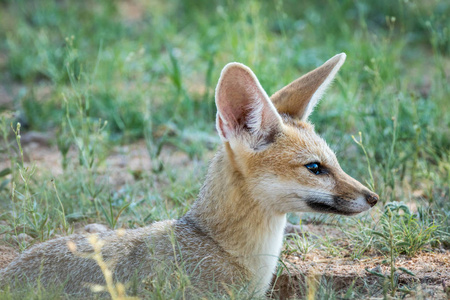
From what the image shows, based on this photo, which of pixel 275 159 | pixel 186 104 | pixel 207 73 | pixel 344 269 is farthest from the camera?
pixel 186 104

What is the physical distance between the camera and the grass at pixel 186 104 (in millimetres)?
4238

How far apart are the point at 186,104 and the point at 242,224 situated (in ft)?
9.29

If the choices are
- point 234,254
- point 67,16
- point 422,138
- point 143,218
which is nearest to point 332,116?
point 422,138

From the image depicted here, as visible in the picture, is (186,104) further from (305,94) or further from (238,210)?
(238,210)

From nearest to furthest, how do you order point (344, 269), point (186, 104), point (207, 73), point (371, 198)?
point (371, 198)
point (344, 269)
point (207, 73)
point (186, 104)

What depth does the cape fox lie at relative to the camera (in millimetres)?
3227

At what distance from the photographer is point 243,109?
336 cm

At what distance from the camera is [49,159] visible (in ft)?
18.3

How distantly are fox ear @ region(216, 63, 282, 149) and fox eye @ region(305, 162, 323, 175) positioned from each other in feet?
0.87

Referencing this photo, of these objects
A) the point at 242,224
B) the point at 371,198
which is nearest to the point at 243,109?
the point at 242,224

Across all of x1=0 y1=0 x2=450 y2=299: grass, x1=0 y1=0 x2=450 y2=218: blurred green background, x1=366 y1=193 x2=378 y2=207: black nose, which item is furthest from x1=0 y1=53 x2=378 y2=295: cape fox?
x1=0 y1=0 x2=450 y2=218: blurred green background

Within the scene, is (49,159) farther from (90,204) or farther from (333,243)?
(333,243)

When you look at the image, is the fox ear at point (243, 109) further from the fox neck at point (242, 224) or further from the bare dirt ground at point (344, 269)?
the bare dirt ground at point (344, 269)

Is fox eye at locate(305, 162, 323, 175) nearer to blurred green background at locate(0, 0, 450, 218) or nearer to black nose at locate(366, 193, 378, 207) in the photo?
black nose at locate(366, 193, 378, 207)
